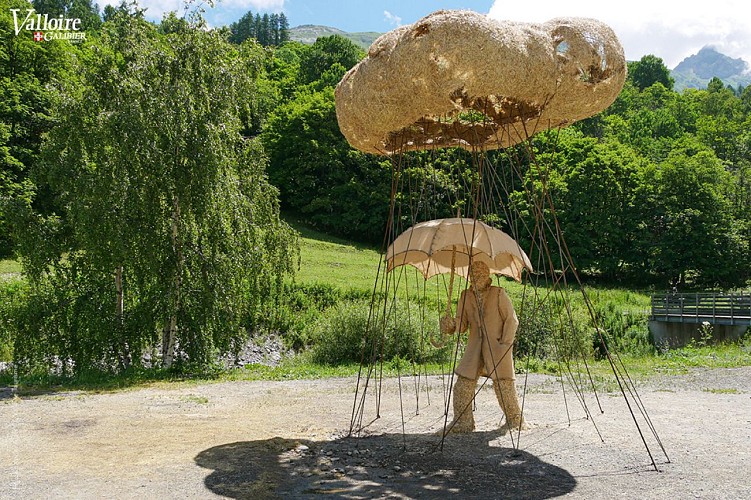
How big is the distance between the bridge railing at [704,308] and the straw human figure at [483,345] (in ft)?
95.8

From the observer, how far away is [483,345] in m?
9.05

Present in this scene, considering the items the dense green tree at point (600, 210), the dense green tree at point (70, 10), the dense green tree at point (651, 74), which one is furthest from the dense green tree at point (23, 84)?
the dense green tree at point (651, 74)

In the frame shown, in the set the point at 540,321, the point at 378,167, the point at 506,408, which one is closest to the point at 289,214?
the point at 378,167

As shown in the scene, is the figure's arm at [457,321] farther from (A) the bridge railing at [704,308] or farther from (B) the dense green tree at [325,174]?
(B) the dense green tree at [325,174]

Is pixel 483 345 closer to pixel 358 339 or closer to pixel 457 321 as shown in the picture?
pixel 457 321

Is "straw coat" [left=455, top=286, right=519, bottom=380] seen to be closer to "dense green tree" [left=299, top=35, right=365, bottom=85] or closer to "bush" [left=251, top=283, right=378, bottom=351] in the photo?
"bush" [left=251, top=283, right=378, bottom=351]

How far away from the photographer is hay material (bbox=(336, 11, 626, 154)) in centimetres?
693

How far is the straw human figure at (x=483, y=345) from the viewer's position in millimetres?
9039

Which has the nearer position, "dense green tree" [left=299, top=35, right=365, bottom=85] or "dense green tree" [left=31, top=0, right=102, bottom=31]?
"dense green tree" [left=31, top=0, right=102, bottom=31]

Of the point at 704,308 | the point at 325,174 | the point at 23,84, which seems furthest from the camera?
the point at 325,174

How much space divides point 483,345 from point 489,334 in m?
0.18

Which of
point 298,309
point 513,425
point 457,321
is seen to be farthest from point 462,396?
point 298,309

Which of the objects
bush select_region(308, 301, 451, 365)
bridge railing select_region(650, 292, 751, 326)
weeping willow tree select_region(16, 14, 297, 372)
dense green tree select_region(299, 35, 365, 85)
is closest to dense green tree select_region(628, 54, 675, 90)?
dense green tree select_region(299, 35, 365, 85)

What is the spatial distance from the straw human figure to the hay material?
7.31 ft
